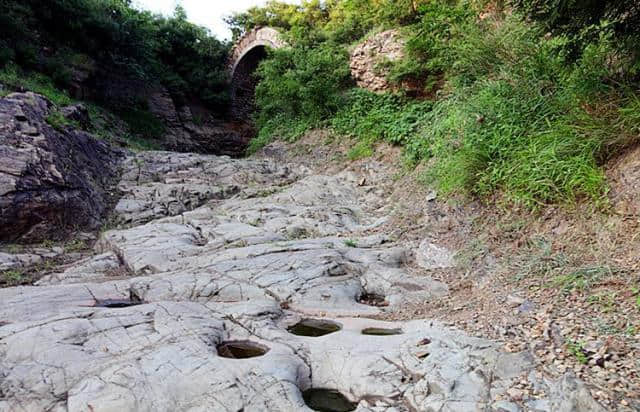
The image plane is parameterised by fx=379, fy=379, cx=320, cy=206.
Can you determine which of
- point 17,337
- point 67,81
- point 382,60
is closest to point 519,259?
point 17,337

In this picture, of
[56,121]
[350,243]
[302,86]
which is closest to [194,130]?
[302,86]

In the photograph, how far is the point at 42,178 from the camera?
673cm

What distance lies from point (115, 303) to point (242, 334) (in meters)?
1.66

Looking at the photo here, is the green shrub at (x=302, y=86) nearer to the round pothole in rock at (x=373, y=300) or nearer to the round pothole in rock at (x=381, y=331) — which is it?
the round pothole in rock at (x=373, y=300)

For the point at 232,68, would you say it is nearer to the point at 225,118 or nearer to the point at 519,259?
the point at 225,118

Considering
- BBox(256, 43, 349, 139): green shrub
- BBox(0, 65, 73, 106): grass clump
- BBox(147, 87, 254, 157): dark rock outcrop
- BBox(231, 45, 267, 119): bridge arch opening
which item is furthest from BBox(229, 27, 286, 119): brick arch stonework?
BBox(0, 65, 73, 106): grass clump

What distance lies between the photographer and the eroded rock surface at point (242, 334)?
2.37m

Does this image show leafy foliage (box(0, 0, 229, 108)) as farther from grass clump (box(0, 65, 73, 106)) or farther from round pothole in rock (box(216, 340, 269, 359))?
round pothole in rock (box(216, 340, 269, 359))

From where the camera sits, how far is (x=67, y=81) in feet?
42.8

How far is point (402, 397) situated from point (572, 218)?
8.44 ft

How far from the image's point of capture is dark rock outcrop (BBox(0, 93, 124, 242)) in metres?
6.20

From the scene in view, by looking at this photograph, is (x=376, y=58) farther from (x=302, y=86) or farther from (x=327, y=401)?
(x=327, y=401)

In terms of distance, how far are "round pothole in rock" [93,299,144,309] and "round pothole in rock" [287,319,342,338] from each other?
1783 mm

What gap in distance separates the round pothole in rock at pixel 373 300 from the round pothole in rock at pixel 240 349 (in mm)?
1532
